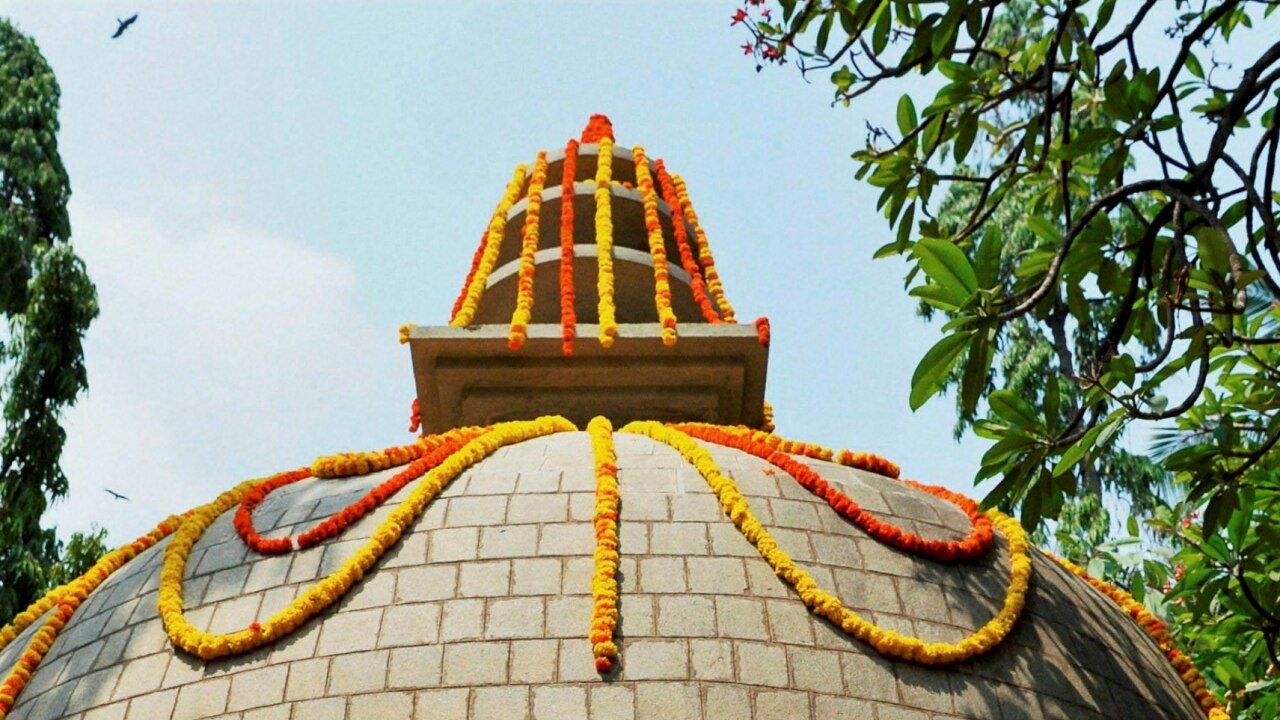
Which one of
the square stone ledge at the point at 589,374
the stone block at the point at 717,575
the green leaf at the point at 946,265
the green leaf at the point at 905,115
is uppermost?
the square stone ledge at the point at 589,374

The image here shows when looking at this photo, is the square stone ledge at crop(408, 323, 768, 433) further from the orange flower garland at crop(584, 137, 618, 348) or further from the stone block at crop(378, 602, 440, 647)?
the stone block at crop(378, 602, 440, 647)

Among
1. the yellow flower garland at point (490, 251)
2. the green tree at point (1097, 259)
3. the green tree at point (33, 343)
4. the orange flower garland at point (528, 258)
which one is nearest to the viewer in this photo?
the green tree at point (1097, 259)

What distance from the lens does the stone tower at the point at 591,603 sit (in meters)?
6.61

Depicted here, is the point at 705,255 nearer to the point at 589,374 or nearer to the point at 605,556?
the point at 589,374

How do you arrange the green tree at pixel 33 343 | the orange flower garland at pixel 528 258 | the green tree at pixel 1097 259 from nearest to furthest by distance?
the green tree at pixel 1097 259, the orange flower garland at pixel 528 258, the green tree at pixel 33 343

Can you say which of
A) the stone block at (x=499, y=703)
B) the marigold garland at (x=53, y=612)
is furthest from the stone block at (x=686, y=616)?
the marigold garland at (x=53, y=612)

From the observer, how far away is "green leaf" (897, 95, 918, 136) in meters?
7.31

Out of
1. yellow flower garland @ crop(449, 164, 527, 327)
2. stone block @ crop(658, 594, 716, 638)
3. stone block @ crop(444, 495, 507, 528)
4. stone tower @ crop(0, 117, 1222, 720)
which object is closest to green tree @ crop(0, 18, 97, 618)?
yellow flower garland @ crop(449, 164, 527, 327)

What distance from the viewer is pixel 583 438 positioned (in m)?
8.66

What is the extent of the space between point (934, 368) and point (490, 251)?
6.41 meters

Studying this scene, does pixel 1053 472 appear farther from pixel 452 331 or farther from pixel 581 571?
pixel 452 331

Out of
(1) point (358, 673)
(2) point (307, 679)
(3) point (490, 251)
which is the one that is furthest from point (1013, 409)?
(3) point (490, 251)

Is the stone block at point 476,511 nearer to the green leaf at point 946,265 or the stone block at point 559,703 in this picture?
the stone block at point 559,703

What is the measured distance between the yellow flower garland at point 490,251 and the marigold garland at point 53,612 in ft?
9.27
